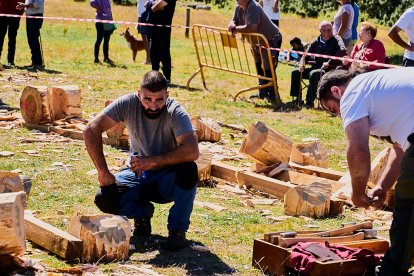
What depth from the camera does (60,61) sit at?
769 inches

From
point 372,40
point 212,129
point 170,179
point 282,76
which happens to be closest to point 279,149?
point 212,129

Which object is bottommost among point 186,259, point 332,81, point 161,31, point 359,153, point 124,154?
point 124,154

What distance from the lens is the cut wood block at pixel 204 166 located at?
Result: 27.5 feet

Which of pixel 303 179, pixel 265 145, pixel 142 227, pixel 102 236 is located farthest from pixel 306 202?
pixel 102 236

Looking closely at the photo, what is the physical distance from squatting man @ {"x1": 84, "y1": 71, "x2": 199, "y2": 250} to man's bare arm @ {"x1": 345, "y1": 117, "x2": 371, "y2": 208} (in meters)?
1.59

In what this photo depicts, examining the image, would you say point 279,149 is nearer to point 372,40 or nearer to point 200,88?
point 372,40

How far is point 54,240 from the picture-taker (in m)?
5.87

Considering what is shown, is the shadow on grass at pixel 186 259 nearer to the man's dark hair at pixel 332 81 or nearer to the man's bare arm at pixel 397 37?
the man's dark hair at pixel 332 81

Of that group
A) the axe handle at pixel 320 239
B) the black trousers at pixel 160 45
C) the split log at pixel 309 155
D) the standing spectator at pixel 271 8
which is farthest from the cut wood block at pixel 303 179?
the standing spectator at pixel 271 8

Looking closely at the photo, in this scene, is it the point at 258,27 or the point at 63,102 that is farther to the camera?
the point at 258,27

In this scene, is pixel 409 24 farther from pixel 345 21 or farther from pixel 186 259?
pixel 186 259

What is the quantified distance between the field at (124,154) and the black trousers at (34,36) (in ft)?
1.25

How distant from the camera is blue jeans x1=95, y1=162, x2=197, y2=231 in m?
6.22

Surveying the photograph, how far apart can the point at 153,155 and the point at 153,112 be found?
343 mm
